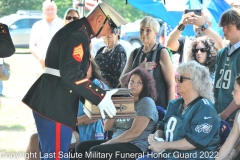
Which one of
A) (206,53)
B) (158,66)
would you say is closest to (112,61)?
(158,66)

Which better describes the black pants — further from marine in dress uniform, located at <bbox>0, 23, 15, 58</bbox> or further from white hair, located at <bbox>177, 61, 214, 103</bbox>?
marine in dress uniform, located at <bbox>0, 23, 15, 58</bbox>

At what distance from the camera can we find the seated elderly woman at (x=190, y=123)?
15.1 ft

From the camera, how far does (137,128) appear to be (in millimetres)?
5191

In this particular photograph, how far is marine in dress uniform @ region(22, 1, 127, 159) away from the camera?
4340 mm

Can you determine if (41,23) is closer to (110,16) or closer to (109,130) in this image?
(109,130)

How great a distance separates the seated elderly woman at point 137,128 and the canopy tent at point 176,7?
1.72m

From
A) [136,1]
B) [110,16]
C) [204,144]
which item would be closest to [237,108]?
[204,144]

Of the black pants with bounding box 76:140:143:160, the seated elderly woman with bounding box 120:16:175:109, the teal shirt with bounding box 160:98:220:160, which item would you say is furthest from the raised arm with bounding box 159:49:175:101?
the teal shirt with bounding box 160:98:220:160

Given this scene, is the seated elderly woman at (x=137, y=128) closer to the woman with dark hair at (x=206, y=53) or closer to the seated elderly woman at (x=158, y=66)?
the seated elderly woman at (x=158, y=66)

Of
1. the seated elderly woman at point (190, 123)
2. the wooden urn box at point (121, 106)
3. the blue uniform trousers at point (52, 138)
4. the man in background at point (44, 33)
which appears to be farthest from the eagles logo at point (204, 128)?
the man in background at point (44, 33)

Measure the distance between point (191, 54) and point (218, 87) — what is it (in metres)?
0.68

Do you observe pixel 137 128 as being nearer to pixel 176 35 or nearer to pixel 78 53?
pixel 78 53

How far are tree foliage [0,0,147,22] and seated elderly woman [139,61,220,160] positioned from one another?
11.7m

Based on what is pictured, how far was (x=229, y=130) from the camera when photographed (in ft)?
15.8
